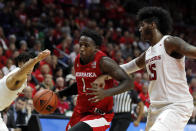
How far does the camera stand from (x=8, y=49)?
1017 cm

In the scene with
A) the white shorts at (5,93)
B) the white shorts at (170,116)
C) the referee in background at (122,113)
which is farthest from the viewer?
the referee in background at (122,113)

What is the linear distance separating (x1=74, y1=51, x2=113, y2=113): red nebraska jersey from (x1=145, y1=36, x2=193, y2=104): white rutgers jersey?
66cm

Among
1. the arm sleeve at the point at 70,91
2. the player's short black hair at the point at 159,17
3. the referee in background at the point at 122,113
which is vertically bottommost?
the referee in background at the point at 122,113

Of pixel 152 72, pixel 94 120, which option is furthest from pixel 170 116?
pixel 94 120

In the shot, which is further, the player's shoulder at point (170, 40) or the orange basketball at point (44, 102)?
the orange basketball at point (44, 102)

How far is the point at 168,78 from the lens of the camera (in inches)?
→ 157

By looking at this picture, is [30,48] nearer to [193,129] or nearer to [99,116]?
[193,129]

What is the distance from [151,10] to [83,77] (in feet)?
4.06

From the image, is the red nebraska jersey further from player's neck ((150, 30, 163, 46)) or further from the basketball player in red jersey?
player's neck ((150, 30, 163, 46))

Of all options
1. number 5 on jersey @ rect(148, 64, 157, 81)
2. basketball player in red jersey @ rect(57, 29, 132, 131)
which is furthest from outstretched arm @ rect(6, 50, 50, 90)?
number 5 on jersey @ rect(148, 64, 157, 81)

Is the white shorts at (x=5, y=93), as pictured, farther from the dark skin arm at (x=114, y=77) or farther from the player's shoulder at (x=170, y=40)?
the player's shoulder at (x=170, y=40)

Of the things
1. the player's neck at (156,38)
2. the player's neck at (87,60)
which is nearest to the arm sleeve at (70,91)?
the player's neck at (87,60)

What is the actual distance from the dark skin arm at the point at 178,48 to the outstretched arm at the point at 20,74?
1.40 meters

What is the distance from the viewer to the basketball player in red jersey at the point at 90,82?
425 centimetres
